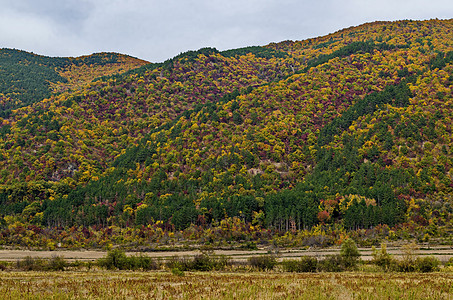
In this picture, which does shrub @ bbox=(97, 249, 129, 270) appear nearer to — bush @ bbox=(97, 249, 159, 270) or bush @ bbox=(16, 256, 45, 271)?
bush @ bbox=(97, 249, 159, 270)

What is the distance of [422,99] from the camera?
143875 mm

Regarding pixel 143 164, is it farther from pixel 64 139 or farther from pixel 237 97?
pixel 237 97

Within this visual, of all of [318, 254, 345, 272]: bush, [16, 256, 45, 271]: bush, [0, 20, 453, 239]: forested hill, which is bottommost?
[318, 254, 345, 272]: bush

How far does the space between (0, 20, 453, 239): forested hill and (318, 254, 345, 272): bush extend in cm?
5034

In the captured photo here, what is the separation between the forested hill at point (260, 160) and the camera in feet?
352

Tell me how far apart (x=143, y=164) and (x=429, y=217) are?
103 meters

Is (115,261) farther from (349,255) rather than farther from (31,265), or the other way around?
(349,255)

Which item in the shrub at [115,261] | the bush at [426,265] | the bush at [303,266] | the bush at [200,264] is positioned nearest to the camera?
the bush at [426,265]

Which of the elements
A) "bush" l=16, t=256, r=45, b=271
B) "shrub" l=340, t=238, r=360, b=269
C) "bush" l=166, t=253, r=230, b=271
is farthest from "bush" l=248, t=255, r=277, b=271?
"bush" l=16, t=256, r=45, b=271

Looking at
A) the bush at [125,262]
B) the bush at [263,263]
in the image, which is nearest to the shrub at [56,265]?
the bush at [125,262]

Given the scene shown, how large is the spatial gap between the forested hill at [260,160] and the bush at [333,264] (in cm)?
5034

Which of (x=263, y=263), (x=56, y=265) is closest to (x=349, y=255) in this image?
(x=263, y=263)

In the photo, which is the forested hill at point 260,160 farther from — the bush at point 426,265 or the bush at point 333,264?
the bush at point 426,265

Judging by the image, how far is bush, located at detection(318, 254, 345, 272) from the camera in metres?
48.4
